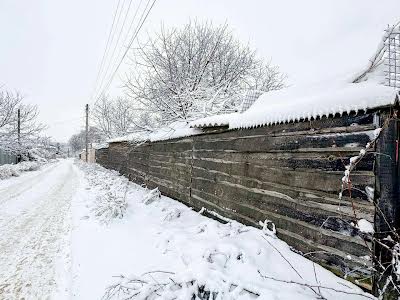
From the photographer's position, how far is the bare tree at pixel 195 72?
1225cm

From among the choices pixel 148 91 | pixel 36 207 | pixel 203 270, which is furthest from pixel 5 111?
pixel 203 270

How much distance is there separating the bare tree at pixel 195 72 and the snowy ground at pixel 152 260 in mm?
5188

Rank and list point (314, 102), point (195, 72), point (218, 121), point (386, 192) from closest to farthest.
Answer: point (386, 192), point (314, 102), point (218, 121), point (195, 72)

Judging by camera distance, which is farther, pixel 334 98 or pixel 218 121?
pixel 218 121

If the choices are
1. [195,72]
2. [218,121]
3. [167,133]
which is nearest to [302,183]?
[218,121]

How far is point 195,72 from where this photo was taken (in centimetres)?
1445

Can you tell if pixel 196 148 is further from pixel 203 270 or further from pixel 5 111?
pixel 5 111

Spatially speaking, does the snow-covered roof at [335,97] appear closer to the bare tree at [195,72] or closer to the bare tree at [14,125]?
the bare tree at [195,72]

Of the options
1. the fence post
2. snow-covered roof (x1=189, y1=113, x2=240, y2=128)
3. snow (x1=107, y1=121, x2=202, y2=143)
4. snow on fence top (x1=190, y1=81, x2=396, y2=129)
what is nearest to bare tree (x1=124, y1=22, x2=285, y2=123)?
snow (x1=107, y1=121, x2=202, y2=143)

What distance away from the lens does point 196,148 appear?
7512 millimetres

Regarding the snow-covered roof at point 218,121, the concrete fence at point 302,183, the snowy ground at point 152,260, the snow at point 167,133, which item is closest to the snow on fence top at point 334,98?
the concrete fence at point 302,183

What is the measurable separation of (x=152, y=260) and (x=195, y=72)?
11228mm

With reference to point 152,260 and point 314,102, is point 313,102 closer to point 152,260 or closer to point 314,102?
point 314,102

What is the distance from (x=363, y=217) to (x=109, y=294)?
8.91 ft
